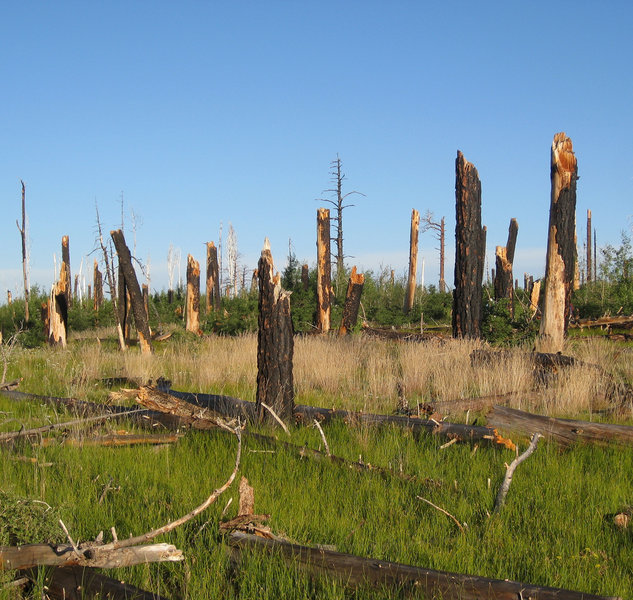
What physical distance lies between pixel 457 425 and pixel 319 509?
2.28m

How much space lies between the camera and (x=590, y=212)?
152ft

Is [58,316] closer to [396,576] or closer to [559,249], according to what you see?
[559,249]

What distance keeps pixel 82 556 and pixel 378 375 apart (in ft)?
24.3

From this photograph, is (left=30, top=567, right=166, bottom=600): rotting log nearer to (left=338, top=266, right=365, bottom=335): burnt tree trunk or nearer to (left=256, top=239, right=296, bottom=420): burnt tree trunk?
(left=256, top=239, right=296, bottom=420): burnt tree trunk

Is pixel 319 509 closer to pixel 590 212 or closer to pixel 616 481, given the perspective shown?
pixel 616 481

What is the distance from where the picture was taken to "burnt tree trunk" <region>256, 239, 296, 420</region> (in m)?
7.26

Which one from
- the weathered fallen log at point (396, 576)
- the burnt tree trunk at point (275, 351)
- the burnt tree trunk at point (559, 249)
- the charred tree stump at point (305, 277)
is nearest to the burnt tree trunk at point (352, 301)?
the charred tree stump at point (305, 277)

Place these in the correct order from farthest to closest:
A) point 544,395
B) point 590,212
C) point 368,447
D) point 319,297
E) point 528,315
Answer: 1. point 590,212
2. point 319,297
3. point 528,315
4. point 544,395
5. point 368,447

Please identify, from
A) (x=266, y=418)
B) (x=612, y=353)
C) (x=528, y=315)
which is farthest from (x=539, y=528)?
(x=528, y=315)

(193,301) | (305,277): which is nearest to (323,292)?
(305,277)

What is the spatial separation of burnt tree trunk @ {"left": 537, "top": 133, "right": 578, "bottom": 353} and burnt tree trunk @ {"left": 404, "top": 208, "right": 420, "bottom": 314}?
59.3ft

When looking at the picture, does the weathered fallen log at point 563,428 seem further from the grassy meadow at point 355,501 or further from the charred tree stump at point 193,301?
the charred tree stump at point 193,301

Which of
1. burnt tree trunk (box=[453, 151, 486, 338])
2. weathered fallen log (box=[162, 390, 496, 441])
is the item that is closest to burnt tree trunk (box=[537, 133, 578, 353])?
burnt tree trunk (box=[453, 151, 486, 338])

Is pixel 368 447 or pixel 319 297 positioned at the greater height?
pixel 319 297
